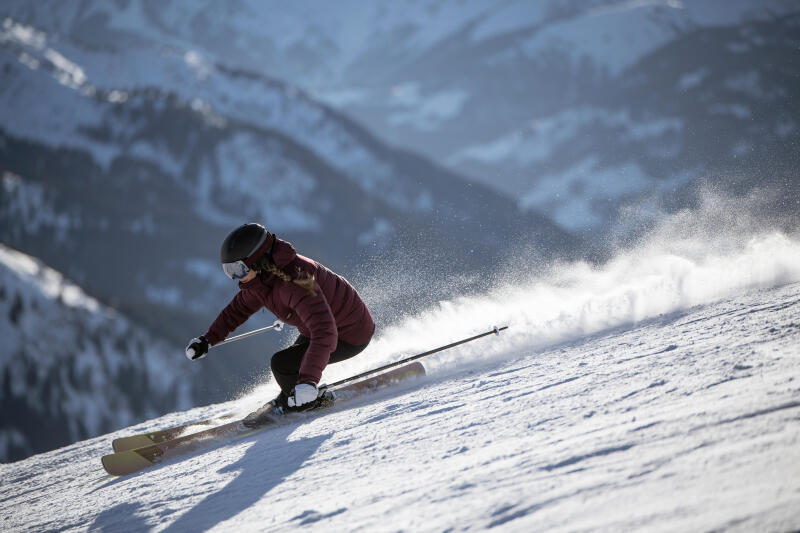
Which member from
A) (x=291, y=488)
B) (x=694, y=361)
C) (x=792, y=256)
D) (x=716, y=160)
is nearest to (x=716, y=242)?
(x=792, y=256)

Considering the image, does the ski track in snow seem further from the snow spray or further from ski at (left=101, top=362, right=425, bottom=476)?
the snow spray

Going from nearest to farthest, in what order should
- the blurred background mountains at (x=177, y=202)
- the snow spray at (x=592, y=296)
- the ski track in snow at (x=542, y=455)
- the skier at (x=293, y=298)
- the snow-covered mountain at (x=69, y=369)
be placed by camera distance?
the ski track in snow at (x=542, y=455), the skier at (x=293, y=298), the snow spray at (x=592, y=296), the snow-covered mountain at (x=69, y=369), the blurred background mountains at (x=177, y=202)

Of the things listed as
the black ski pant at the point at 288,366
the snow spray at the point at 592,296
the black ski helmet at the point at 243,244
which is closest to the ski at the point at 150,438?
the black ski pant at the point at 288,366

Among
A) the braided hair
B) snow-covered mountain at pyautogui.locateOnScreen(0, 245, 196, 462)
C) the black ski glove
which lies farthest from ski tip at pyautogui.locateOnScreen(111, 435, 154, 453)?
snow-covered mountain at pyautogui.locateOnScreen(0, 245, 196, 462)

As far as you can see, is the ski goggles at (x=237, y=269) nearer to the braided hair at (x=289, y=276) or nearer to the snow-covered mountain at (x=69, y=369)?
the braided hair at (x=289, y=276)

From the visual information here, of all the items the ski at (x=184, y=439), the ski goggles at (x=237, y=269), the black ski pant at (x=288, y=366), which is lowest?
the ski at (x=184, y=439)

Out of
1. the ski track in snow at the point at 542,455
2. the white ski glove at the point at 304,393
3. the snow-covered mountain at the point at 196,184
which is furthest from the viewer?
the snow-covered mountain at the point at 196,184

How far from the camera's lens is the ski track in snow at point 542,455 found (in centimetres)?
208

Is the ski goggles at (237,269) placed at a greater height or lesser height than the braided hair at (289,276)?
greater

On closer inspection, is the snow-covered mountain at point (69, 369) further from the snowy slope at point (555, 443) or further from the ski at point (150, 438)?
the snowy slope at point (555, 443)

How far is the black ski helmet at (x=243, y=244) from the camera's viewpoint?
4152 mm

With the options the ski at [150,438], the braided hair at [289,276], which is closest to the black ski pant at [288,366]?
the braided hair at [289,276]

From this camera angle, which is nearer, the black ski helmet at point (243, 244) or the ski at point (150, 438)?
the black ski helmet at point (243, 244)

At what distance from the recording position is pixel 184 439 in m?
4.66
